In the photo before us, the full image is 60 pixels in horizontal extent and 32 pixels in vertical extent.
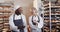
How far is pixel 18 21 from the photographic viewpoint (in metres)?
4.29

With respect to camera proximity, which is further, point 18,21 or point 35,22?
point 35,22

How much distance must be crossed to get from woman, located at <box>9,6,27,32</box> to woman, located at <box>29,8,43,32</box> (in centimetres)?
24

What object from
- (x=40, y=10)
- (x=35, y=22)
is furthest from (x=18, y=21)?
(x=40, y=10)

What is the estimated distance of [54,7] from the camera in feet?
17.0

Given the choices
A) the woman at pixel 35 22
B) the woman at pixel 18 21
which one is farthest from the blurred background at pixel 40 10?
the woman at pixel 18 21

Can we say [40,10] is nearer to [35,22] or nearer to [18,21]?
[35,22]

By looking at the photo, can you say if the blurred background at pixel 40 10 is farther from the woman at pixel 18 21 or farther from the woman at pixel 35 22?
the woman at pixel 18 21

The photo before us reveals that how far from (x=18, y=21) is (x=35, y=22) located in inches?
21.7

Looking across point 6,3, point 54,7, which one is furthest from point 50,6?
point 6,3

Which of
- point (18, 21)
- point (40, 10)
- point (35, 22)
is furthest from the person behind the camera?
point (40, 10)

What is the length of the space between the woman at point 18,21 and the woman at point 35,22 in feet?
0.80

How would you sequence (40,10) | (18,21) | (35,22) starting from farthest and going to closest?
1. (40,10)
2. (35,22)
3. (18,21)

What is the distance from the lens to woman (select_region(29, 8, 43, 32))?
4398mm

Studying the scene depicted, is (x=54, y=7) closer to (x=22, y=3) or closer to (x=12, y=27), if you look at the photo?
(x=22, y=3)
